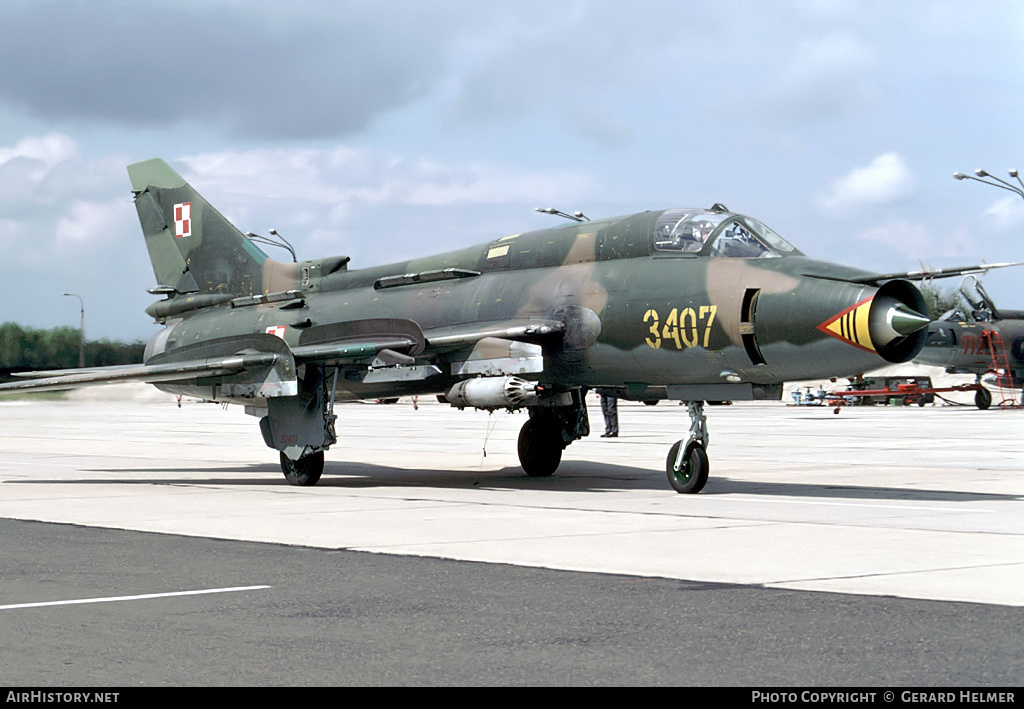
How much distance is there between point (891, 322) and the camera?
1248 centimetres

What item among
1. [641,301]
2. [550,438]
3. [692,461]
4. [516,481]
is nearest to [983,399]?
[550,438]

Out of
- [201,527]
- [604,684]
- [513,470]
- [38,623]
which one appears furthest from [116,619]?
[513,470]

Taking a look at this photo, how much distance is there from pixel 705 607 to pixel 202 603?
3.14m

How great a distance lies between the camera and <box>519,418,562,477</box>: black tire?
1872 centimetres

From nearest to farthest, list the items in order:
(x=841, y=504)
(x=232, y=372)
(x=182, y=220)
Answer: (x=841, y=504)
(x=232, y=372)
(x=182, y=220)

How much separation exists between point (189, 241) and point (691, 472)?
37.4 ft

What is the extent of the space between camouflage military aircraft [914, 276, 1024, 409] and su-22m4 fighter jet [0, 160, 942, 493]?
117ft

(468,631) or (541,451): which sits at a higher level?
(541,451)

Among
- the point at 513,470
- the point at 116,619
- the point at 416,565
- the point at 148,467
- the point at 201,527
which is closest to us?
the point at 116,619

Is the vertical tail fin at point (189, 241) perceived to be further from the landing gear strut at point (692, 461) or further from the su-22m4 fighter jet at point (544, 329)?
the landing gear strut at point (692, 461)

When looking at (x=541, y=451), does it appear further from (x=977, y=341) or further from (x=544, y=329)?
(x=977, y=341)

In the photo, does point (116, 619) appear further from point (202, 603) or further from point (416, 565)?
point (416, 565)

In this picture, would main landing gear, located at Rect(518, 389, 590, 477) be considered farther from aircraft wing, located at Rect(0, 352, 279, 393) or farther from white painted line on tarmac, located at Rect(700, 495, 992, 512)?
white painted line on tarmac, located at Rect(700, 495, 992, 512)

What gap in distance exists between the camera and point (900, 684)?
499 centimetres
